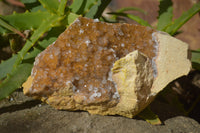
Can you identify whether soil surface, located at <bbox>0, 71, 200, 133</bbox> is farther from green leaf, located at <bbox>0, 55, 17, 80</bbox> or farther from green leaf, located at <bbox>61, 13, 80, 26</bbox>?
green leaf, located at <bbox>61, 13, 80, 26</bbox>

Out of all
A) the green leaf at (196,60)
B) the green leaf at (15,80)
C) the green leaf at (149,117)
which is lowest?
the green leaf at (149,117)

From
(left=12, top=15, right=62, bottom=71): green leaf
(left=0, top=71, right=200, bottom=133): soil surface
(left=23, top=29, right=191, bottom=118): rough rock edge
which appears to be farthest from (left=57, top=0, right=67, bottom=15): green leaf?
(left=0, top=71, right=200, bottom=133): soil surface

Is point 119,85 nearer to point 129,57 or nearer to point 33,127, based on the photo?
point 129,57

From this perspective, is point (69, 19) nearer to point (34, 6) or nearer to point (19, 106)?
point (34, 6)

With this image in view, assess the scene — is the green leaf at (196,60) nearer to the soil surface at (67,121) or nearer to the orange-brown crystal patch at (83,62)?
the soil surface at (67,121)

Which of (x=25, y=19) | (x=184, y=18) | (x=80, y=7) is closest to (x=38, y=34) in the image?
(x=25, y=19)

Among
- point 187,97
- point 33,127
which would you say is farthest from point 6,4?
point 187,97

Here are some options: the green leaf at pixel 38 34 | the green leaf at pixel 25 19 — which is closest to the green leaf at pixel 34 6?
the green leaf at pixel 25 19
